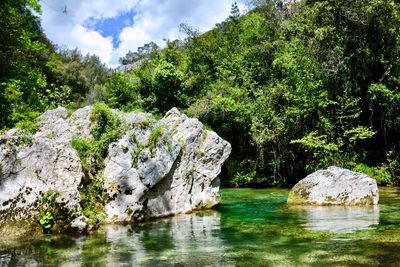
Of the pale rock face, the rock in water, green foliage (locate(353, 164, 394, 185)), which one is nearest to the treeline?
the pale rock face

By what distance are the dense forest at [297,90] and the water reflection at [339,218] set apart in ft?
30.2

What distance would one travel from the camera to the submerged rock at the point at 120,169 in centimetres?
1284

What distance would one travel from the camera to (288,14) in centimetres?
3453

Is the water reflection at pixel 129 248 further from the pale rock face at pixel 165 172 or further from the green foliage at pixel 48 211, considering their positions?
the pale rock face at pixel 165 172

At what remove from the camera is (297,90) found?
87.3 feet

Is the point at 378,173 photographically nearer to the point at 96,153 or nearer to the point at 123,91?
the point at 96,153

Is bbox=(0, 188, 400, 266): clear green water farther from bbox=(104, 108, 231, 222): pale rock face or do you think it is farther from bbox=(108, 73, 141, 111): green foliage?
bbox=(108, 73, 141, 111): green foliage

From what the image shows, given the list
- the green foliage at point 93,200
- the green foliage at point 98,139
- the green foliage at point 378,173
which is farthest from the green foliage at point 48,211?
the green foliage at point 378,173

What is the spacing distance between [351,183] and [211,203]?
5.76 metres

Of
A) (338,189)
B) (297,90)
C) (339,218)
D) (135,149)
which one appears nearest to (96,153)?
(135,149)

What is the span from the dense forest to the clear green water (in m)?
10.2

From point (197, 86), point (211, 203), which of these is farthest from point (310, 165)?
point (197, 86)

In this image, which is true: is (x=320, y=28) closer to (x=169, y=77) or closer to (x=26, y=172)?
(x=169, y=77)

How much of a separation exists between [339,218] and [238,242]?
15.7 feet
